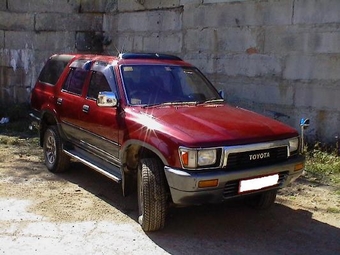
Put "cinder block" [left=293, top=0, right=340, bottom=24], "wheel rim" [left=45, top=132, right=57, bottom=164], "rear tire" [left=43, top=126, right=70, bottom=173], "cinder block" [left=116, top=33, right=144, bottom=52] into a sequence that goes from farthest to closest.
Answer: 1. "cinder block" [left=116, top=33, right=144, bottom=52]
2. "cinder block" [left=293, top=0, right=340, bottom=24]
3. "wheel rim" [left=45, top=132, right=57, bottom=164]
4. "rear tire" [left=43, top=126, right=70, bottom=173]

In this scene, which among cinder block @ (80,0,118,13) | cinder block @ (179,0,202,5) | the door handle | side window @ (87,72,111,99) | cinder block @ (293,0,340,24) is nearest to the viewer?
side window @ (87,72,111,99)

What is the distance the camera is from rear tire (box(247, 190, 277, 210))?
5141 mm

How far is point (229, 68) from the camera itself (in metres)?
8.43

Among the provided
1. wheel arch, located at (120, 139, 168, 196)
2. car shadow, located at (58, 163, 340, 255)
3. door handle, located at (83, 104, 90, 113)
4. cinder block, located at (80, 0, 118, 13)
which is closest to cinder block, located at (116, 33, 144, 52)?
cinder block, located at (80, 0, 118, 13)

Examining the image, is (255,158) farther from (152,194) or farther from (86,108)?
(86,108)

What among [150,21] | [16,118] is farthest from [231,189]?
[16,118]

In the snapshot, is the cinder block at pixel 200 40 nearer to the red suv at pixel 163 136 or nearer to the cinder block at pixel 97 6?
the cinder block at pixel 97 6

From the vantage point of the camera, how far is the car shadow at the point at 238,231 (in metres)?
4.27

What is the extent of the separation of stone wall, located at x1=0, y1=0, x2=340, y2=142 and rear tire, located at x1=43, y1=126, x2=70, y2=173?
347cm

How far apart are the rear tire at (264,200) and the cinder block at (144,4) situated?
5284mm

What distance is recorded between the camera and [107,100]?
16.3 feet

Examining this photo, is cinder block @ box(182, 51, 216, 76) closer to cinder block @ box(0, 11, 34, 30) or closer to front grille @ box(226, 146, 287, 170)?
cinder block @ box(0, 11, 34, 30)

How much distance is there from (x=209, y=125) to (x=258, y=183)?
737 mm

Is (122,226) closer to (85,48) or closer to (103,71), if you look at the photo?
(103,71)
